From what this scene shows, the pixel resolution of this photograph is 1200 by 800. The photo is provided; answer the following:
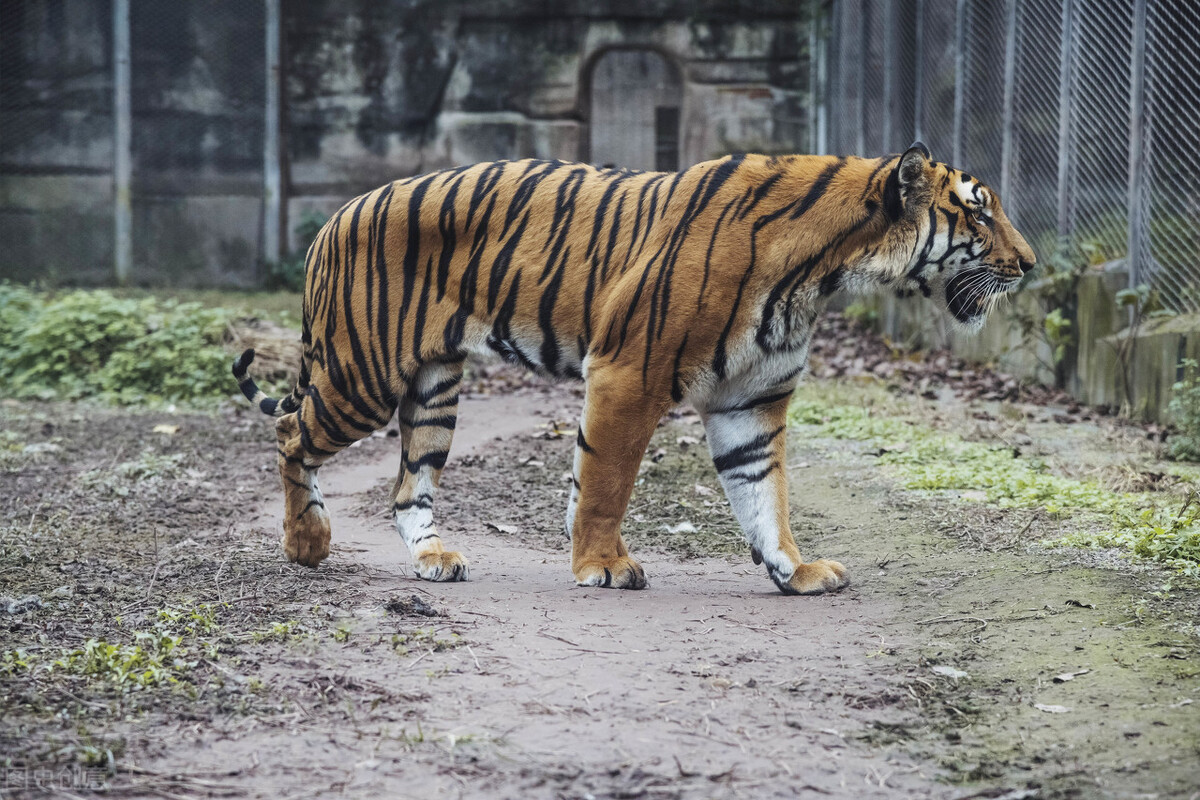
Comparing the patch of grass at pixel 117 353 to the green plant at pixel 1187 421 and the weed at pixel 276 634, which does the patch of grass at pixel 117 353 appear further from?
the green plant at pixel 1187 421

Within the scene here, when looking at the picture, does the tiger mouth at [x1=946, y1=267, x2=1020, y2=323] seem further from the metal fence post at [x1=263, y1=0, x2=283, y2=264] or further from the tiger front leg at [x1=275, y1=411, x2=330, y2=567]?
the metal fence post at [x1=263, y1=0, x2=283, y2=264]

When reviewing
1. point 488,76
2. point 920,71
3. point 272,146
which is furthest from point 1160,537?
point 272,146

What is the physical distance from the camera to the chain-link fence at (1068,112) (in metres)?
6.94

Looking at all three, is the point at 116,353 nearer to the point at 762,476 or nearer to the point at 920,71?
the point at 762,476

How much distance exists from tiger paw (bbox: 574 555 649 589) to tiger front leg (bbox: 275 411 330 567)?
952mm

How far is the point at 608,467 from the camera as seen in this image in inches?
161

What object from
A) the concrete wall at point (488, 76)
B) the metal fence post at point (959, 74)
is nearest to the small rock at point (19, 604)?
the metal fence post at point (959, 74)

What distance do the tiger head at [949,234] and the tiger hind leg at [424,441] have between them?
168cm

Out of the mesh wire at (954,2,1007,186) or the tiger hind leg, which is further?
the mesh wire at (954,2,1007,186)

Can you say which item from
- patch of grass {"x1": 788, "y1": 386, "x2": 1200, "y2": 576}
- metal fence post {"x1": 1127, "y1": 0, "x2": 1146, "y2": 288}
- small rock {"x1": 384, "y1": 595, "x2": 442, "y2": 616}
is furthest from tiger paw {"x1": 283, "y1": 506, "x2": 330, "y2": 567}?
metal fence post {"x1": 1127, "y1": 0, "x2": 1146, "y2": 288}

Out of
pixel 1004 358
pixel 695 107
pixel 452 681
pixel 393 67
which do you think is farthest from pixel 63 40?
pixel 452 681

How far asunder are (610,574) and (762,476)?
65 centimetres

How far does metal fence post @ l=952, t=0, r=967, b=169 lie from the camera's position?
32.6 ft

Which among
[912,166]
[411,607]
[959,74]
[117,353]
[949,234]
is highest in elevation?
[959,74]
